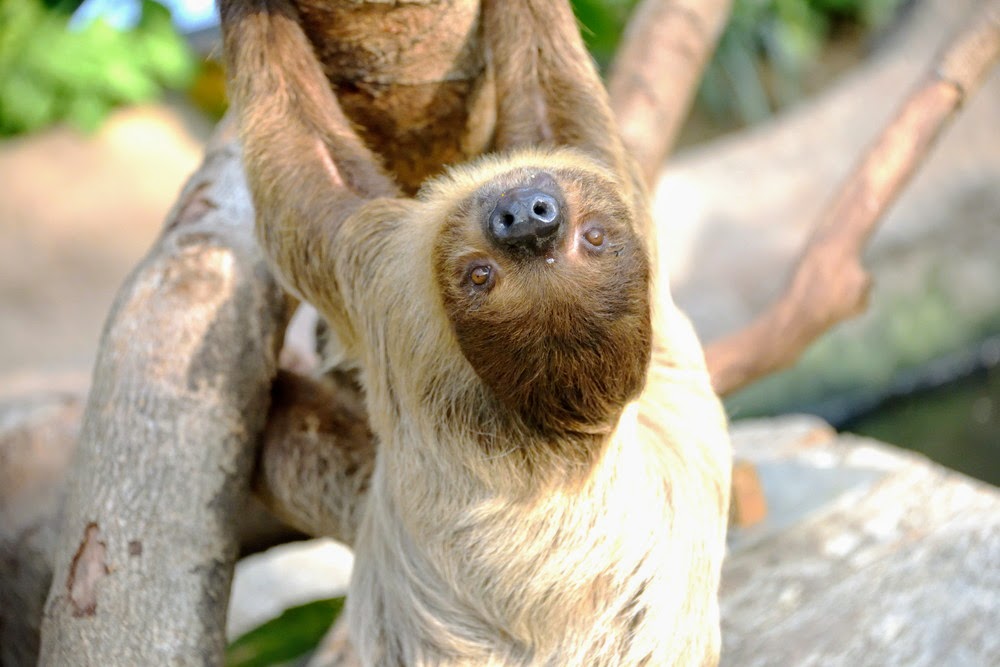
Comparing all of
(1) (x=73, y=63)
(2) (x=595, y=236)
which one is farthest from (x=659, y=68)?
(1) (x=73, y=63)

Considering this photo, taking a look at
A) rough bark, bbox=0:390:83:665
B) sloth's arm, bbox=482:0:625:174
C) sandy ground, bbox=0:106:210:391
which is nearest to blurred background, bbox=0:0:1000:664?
sandy ground, bbox=0:106:210:391

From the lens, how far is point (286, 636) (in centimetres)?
454

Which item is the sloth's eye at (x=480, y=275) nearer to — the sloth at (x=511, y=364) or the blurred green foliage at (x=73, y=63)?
the sloth at (x=511, y=364)

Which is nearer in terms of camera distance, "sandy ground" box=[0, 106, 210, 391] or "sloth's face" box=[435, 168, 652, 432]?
"sloth's face" box=[435, 168, 652, 432]

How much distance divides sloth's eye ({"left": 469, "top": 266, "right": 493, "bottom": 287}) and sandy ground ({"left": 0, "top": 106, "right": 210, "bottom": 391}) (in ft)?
27.0

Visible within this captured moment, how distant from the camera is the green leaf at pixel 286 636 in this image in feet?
14.7

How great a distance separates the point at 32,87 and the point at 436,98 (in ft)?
29.8

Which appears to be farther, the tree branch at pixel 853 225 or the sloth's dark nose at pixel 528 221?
the tree branch at pixel 853 225

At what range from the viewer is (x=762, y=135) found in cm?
1050

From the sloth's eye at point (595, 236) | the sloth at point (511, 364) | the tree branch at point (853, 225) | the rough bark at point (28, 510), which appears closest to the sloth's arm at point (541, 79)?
the sloth at point (511, 364)

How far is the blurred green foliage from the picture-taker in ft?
35.2

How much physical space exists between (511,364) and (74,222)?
32.0 ft

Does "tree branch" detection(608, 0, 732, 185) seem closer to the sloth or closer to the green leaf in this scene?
the sloth

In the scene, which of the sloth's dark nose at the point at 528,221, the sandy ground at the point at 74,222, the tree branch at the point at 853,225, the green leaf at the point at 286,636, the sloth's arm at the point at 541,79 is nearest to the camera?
the sloth's dark nose at the point at 528,221
